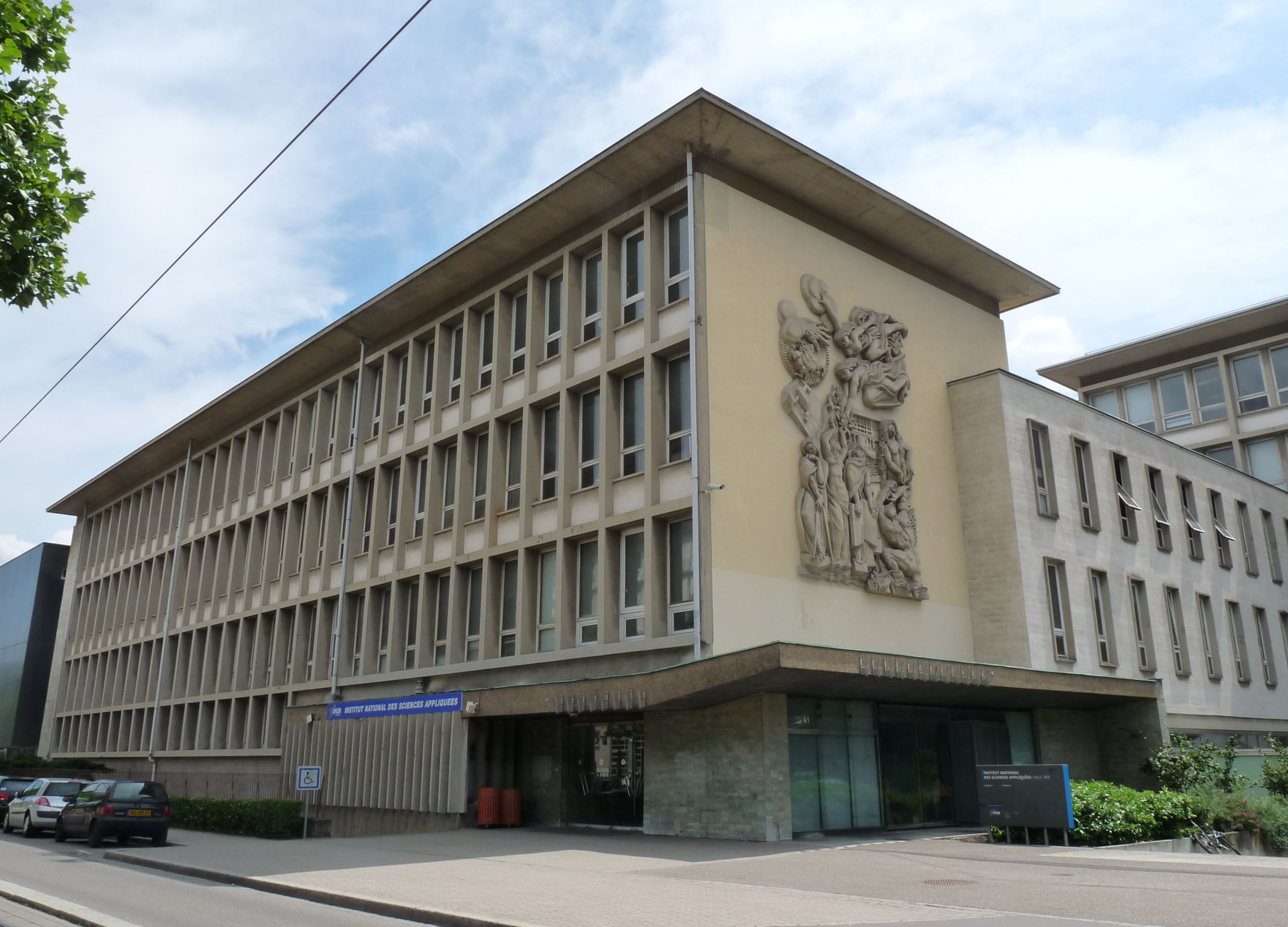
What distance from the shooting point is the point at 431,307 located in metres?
32.2

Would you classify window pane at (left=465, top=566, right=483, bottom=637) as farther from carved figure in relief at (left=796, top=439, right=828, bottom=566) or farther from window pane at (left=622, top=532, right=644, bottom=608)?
carved figure in relief at (left=796, top=439, right=828, bottom=566)

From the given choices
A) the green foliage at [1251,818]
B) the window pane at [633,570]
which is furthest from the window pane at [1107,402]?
the window pane at [633,570]

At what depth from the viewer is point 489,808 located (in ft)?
76.5

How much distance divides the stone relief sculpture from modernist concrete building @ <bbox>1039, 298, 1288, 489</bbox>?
2401 cm

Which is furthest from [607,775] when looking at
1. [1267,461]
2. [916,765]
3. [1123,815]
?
[1267,461]

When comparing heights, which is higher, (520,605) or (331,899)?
(520,605)

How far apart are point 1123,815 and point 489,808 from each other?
13085 millimetres

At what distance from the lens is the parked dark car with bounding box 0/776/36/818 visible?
92.6ft

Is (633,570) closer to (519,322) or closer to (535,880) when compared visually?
(519,322)

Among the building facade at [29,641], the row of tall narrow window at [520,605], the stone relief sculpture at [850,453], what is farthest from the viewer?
the building facade at [29,641]

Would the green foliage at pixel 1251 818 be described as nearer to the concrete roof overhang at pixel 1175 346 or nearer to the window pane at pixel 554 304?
the window pane at pixel 554 304

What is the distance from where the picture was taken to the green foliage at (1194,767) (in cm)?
2280

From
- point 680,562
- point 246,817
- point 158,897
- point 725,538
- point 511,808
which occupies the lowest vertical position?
point 158,897

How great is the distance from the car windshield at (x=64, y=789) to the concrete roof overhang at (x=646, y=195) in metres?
15.5
